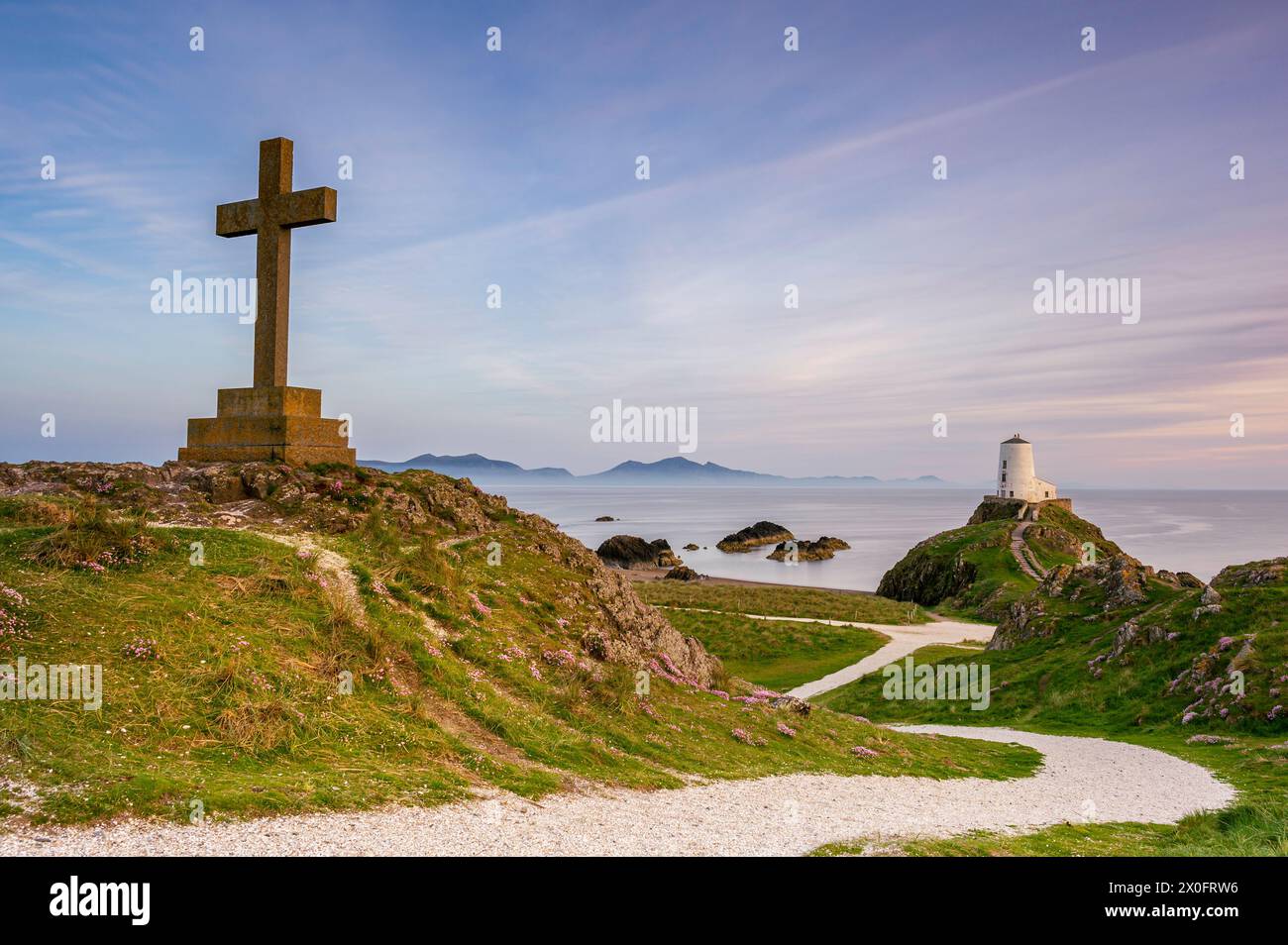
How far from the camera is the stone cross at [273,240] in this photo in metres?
21.2

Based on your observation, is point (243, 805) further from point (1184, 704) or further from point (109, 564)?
point (1184, 704)

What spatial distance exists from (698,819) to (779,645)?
37.8m

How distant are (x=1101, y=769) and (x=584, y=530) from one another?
176m

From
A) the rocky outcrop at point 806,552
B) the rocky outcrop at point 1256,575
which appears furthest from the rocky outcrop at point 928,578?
the rocky outcrop at point 806,552

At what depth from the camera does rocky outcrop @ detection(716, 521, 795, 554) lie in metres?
156

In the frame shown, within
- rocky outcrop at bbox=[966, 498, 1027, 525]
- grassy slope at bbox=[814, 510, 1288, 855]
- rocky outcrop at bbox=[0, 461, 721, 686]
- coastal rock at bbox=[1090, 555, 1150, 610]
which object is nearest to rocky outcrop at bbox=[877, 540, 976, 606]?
rocky outcrop at bbox=[966, 498, 1027, 525]

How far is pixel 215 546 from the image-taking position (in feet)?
50.7

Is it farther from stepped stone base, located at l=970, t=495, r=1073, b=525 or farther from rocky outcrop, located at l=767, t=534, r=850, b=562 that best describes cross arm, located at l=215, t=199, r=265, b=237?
rocky outcrop, located at l=767, t=534, r=850, b=562

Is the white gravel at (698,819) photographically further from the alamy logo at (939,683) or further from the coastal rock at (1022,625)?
the coastal rock at (1022,625)

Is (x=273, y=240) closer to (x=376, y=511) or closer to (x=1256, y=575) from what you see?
(x=376, y=511)

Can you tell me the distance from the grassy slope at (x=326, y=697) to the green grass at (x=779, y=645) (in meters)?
22.6

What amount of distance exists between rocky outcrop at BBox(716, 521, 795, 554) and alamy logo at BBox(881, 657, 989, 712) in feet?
364

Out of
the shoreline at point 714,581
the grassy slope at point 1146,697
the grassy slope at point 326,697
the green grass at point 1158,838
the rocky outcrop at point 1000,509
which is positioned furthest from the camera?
the rocky outcrop at point 1000,509

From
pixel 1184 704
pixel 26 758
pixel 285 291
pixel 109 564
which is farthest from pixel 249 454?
pixel 1184 704
